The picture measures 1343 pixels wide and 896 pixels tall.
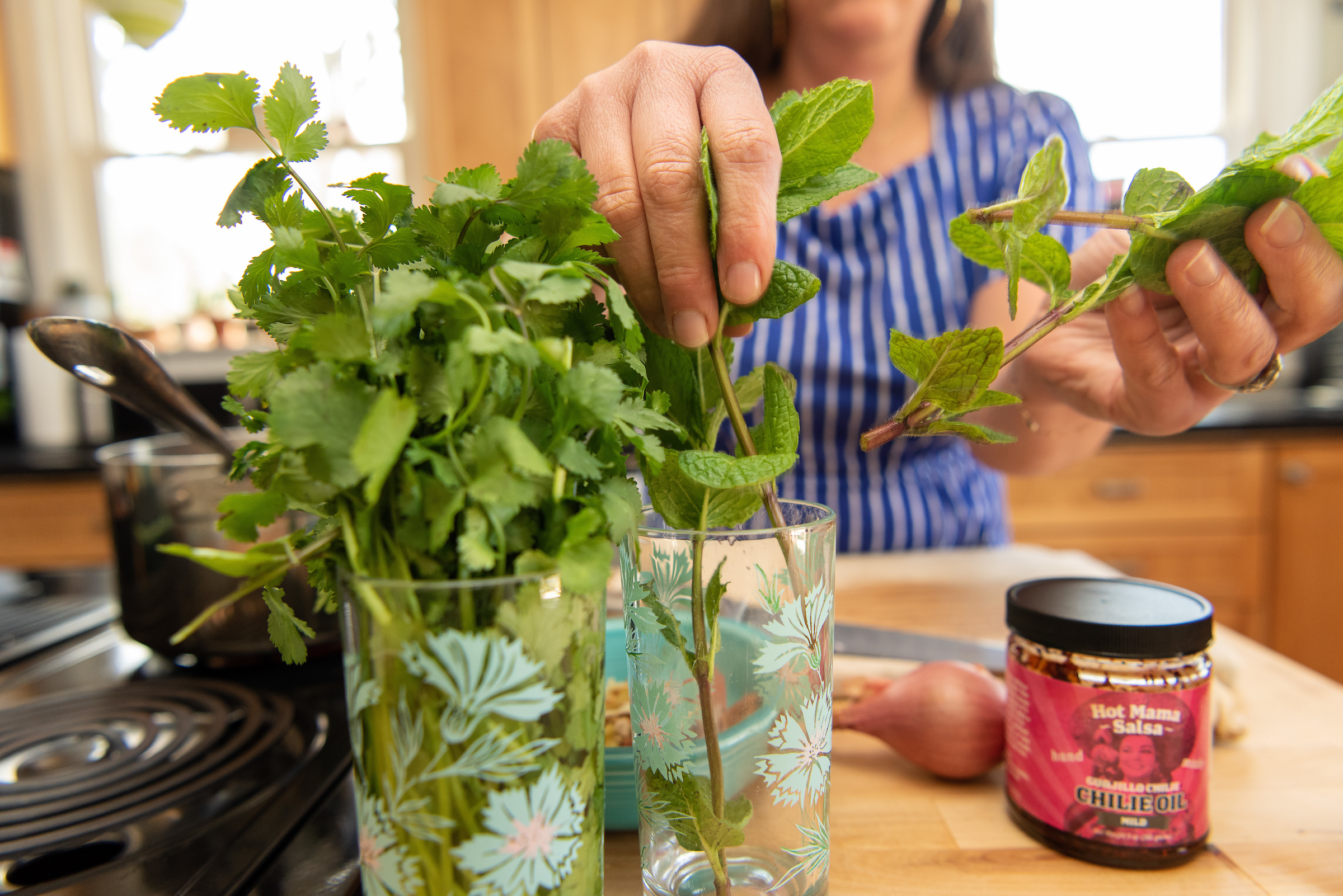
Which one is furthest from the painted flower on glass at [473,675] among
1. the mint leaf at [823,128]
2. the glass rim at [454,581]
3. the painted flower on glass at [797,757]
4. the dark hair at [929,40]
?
the dark hair at [929,40]

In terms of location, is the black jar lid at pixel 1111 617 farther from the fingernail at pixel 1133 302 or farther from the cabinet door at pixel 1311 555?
the cabinet door at pixel 1311 555

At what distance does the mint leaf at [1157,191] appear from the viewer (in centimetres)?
38

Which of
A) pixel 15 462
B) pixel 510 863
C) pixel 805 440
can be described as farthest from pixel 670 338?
pixel 15 462

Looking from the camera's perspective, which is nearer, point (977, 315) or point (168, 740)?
point (168, 740)

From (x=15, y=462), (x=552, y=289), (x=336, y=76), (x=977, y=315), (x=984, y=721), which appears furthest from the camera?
(x=336, y=76)

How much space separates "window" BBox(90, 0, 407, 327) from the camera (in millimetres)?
2420

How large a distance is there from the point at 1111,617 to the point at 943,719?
0.37ft

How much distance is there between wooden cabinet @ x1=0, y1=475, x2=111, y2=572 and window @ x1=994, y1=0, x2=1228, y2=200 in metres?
2.69

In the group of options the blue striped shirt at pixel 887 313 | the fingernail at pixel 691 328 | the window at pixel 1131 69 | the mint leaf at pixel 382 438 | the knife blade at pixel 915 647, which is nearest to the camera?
the mint leaf at pixel 382 438

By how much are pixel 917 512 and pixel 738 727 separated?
0.83 meters

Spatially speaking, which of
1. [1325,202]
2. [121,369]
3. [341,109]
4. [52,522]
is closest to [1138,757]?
[1325,202]

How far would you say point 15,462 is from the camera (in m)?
1.78

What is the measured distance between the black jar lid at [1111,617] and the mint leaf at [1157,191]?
198 millimetres

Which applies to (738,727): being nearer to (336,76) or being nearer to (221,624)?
(221,624)
